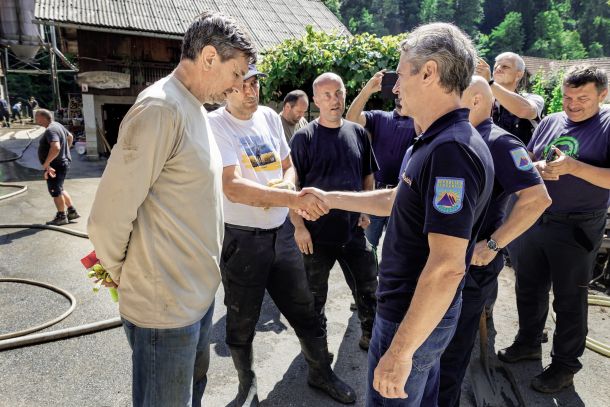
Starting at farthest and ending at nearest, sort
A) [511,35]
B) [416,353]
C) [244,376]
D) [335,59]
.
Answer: [511,35] < [335,59] < [244,376] < [416,353]

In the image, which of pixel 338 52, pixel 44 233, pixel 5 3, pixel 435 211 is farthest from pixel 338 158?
pixel 5 3

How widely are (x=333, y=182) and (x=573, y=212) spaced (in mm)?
1849

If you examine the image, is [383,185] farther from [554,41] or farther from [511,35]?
[554,41]

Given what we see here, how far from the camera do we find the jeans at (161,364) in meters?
1.84

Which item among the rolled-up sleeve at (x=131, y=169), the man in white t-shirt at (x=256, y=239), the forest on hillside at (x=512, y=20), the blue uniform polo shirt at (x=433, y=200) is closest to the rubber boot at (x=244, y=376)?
the man in white t-shirt at (x=256, y=239)

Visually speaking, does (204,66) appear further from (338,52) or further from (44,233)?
(44,233)

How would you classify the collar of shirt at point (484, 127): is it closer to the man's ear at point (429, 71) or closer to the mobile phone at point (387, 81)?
the man's ear at point (429, 71)

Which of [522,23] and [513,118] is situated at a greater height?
[522,23]

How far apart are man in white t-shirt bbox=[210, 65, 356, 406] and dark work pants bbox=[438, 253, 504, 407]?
29.3 inches

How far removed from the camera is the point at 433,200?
153cm

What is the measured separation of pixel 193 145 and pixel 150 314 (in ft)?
2.48

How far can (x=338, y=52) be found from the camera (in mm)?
6172

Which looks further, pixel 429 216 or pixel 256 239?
pixel 256 239

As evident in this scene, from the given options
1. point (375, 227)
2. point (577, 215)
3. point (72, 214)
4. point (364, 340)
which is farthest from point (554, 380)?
point (72, 214)
